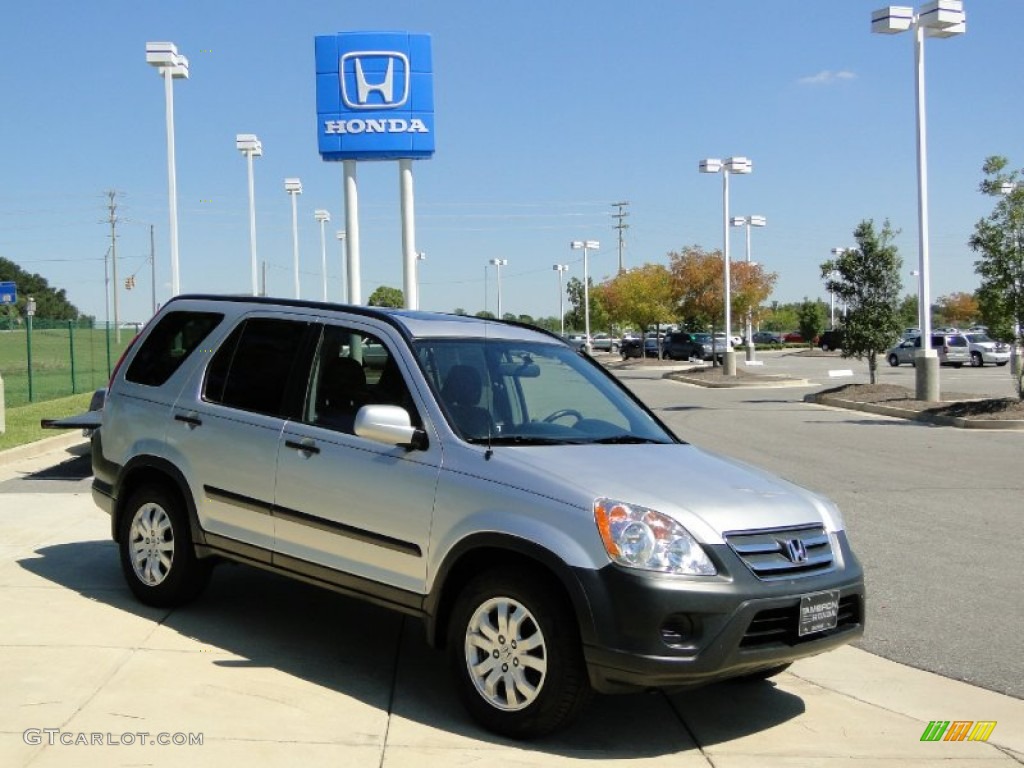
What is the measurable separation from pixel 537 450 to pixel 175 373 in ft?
8.90

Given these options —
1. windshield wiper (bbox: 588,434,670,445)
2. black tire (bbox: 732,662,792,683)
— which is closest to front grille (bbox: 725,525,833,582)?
black tire (bbox: 732,662,792,683)

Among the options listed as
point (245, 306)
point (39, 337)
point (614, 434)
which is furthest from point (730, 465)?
point (39, 337)

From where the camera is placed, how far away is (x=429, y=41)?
24.2 meters

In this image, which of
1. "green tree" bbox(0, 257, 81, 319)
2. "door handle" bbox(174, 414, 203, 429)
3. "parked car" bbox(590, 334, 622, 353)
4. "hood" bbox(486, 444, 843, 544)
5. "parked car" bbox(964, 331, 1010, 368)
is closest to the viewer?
"hood" bbox(486, 444, 843, 544)

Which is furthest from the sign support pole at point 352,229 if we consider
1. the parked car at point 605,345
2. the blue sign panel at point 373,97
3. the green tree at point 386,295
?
the green tree at point 386,295

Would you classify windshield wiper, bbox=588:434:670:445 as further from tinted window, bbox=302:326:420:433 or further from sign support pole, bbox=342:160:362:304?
sign support pole, bbox=342:160:362:304

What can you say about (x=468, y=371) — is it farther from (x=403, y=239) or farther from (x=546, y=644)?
(x=403, y=239)

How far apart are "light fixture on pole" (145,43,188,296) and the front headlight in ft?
71.4

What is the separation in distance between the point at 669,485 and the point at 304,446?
195 centimetres

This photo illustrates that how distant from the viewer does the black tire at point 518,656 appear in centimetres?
473

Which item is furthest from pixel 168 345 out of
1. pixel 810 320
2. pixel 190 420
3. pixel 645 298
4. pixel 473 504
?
pixel 810 320

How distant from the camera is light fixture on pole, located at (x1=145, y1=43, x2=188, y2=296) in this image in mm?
25797

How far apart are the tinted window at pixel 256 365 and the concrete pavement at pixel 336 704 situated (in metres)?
1.31

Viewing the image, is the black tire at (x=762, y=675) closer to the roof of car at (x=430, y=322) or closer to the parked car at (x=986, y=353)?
the roof of car at (x=430, y=322)
